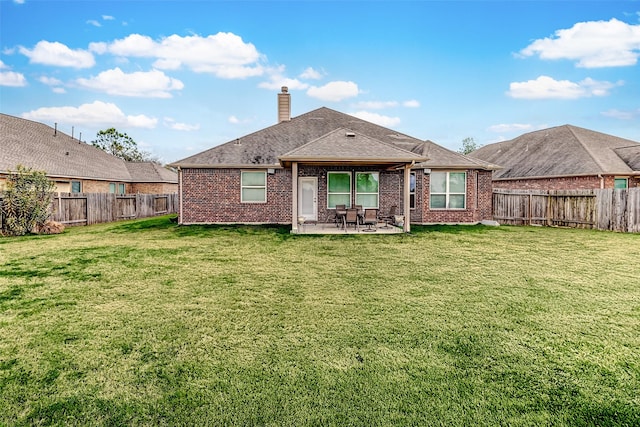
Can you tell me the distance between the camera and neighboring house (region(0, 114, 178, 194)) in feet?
62.5

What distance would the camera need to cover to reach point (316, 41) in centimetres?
1911

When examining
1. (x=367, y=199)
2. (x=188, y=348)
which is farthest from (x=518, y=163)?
(x=188, y=348)

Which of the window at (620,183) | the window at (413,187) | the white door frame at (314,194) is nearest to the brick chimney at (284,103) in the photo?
the white door frame at (314,194)

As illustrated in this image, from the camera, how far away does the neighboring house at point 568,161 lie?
62.6ft

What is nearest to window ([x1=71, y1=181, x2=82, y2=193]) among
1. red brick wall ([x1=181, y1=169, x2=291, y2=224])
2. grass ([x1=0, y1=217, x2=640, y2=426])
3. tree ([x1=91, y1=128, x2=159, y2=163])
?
red brick wall ([x1=181, y1=169, x2=291, y2=224])

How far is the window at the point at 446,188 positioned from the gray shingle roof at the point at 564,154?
27.6 feet

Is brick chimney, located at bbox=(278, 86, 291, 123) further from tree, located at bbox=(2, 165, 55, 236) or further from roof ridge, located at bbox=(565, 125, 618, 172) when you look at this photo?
roof ridge, located at bbox=(565, 125, 618, 172)

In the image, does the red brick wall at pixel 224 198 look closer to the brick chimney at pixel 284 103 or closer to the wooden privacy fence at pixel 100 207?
the brick chimney at pixel 284 103

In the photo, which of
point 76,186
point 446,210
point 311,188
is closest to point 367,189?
point 311,188

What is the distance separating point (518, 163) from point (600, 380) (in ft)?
79.9

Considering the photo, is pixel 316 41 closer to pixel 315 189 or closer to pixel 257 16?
pixel 257 16

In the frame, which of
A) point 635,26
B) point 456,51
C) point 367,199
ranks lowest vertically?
point 367,199

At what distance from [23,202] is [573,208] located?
2218 centimetres

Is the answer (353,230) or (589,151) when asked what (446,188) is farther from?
(589,151)
